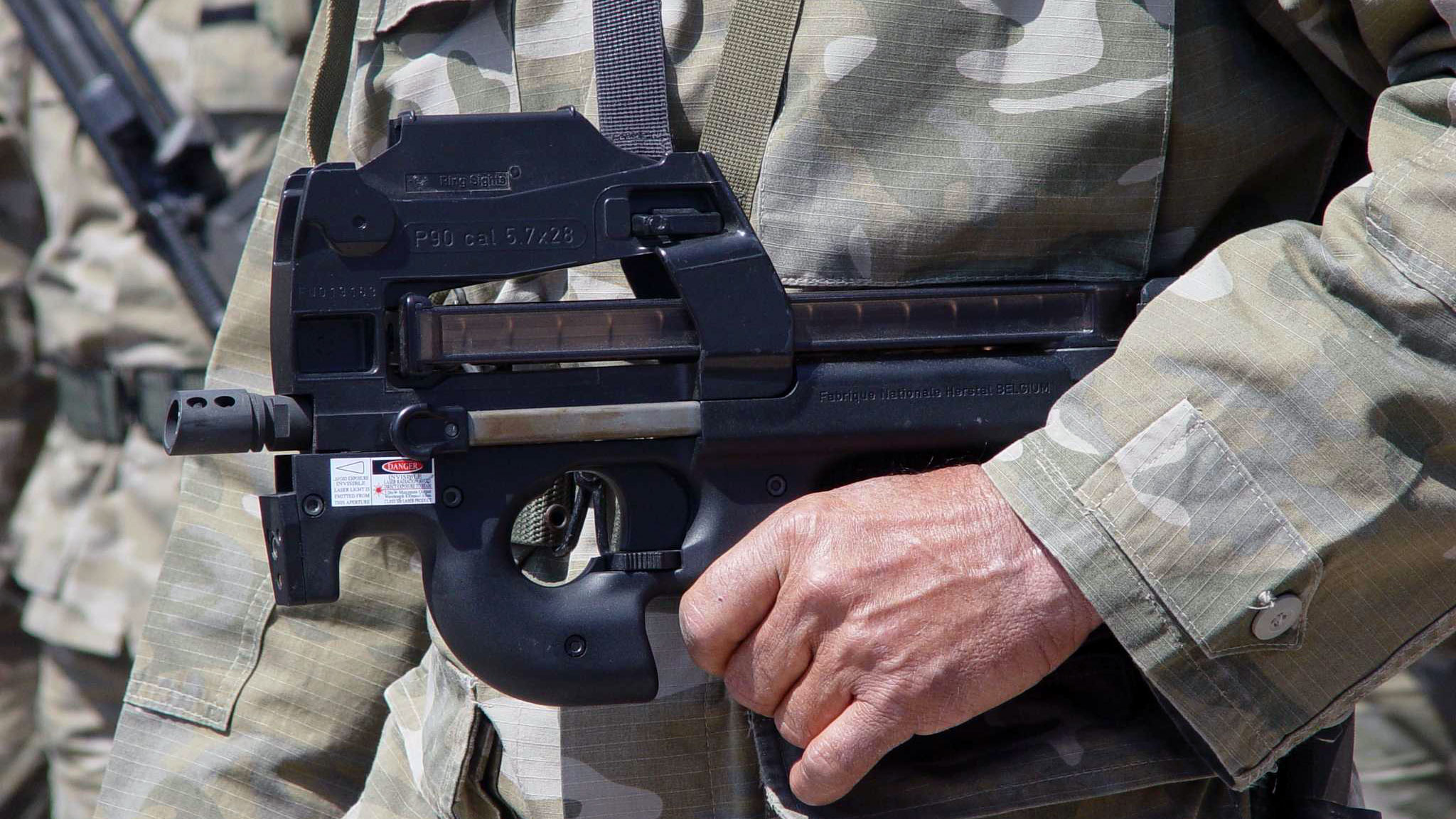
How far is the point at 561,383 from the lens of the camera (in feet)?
3.38

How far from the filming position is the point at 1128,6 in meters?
1.11

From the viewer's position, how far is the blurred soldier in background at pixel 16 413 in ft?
9.94

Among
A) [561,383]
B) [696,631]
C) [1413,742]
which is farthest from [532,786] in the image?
[1413,742]

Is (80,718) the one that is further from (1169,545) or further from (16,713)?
(1169,545)

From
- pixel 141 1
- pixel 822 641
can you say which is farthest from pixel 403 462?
pixel 141 1

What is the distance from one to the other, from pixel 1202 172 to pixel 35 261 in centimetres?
282

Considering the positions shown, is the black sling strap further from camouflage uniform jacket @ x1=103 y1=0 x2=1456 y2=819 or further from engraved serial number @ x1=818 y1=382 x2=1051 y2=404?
engraved serial number @ x1=818 y1=382 x2=1051 y2=404

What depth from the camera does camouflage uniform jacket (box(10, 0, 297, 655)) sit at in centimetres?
274

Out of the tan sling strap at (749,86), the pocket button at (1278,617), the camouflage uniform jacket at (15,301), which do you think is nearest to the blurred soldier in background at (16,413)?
→ the camouflage uniform jacket at (15,301)

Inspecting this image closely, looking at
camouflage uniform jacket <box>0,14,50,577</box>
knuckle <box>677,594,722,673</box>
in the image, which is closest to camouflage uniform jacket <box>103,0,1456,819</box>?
knuckle <box>677,594,722,673</box>

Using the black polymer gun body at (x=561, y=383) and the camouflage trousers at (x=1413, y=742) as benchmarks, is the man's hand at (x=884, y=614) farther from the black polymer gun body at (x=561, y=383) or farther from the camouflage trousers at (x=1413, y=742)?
the camouflage trousers at (x=1413, y=742)

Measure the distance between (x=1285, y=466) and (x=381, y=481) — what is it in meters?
0.69

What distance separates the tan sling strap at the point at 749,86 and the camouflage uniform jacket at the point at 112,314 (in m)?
1.89

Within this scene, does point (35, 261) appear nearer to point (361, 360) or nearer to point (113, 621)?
point (113, 621)
